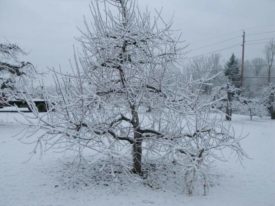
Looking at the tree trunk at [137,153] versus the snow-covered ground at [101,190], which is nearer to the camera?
the snow-covered ground at [101,190]

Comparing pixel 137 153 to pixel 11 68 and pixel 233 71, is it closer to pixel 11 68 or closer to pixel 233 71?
pixel 11 68

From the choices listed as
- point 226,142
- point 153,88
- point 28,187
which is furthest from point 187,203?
point 28,187

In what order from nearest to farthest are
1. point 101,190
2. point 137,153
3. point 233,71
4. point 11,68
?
point 101,190
point 137,153
point 11,68
point 233,71

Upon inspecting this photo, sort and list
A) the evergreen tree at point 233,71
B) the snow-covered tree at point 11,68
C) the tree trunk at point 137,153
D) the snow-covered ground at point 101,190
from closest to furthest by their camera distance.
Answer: the snow-covered ground at point 101,190, the tree trunk at point 137,153, the snow-covered tree at point 11,68, the evergreen tree at point 233,71

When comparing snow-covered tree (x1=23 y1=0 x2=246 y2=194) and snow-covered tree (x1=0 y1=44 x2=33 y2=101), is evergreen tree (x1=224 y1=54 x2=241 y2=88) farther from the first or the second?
snow-covered tree (x1=23 y1=0 x2=246 y2=194)

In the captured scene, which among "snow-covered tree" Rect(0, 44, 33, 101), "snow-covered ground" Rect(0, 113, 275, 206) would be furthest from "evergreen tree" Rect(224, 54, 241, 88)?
"snow-covered ground" Rect(0, 113, 275, 206)

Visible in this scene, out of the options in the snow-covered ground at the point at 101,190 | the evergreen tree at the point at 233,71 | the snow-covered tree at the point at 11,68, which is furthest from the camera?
the evergreen tree at the point at 233,71

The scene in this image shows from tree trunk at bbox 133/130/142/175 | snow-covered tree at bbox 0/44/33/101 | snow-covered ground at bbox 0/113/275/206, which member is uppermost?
snow-covered tree at bbox 0/44/33/101

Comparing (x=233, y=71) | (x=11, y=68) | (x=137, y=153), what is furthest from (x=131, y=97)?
(x=233, y=71)

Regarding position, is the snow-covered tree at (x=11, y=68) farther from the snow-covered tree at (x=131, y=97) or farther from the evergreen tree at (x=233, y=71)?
the evergreen tree at (x=233, y=71)

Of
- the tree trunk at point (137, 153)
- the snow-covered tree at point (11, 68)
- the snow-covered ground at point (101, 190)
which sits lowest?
the snow-covered ground at point (101, 190)

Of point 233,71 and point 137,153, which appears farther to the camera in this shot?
point 233,71

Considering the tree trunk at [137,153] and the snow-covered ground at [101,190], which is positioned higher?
the tree trunk at [137,153]

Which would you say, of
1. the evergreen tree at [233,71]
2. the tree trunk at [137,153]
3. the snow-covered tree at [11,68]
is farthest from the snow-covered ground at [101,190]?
the evergreen tree at [233,71]
